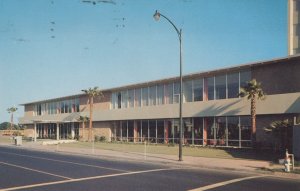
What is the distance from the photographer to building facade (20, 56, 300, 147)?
32.7 m

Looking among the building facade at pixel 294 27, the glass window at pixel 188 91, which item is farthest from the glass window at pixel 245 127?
the building facade at pixel 294 27

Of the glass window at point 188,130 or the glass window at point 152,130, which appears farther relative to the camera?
the glass window at point 152,130

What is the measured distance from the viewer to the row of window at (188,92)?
36.8 meters

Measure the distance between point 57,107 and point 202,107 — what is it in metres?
37.7

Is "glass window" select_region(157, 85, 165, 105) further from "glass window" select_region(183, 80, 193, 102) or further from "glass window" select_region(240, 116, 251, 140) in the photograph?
"glass window" select_region(240, 116, 251, 140)

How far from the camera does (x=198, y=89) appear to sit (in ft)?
134

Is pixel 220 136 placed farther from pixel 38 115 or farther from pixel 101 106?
pixel 38 115

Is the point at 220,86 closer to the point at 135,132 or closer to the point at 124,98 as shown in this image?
the point at 135,132

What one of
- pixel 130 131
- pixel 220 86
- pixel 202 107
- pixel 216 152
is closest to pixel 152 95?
pixel 130 131

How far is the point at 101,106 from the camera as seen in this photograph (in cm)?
5781

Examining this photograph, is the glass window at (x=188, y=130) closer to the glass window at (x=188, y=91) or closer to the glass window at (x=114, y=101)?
the glass window at (x=188, y=91)

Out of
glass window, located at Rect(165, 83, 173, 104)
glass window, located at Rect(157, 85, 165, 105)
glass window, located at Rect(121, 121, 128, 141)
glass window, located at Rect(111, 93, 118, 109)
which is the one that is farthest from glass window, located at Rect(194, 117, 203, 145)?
glass window, located at Rect(111, 93, 118, 109)

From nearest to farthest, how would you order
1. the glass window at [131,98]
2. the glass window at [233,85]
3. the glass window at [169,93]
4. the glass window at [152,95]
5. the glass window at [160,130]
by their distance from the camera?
the glass window at [233,85], the glass window at [169,93], the glass window at [160,130], the glass window at [152,95], the glass window at [131,98]

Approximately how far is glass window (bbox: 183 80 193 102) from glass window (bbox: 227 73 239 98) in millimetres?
5324
